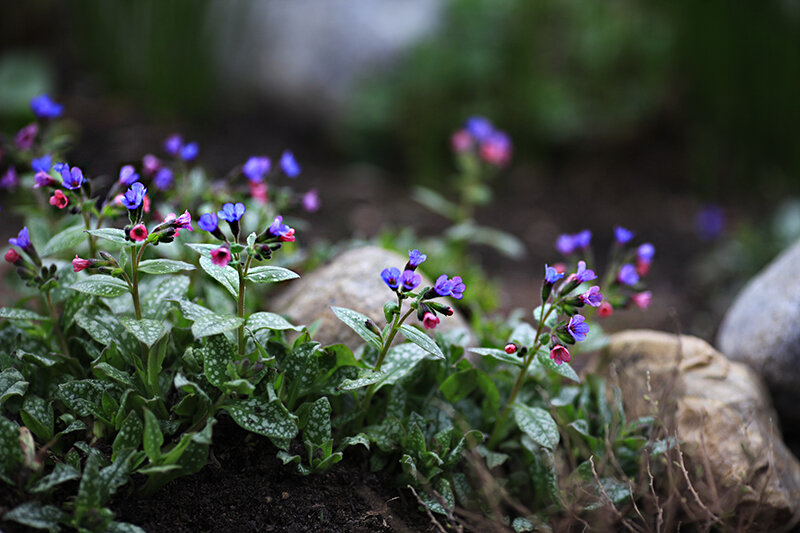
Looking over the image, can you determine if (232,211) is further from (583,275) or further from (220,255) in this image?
(583,275)

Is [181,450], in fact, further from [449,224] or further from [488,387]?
[449,224]

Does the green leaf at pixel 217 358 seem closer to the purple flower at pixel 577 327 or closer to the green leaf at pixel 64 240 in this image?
the green leaf at pixel 64 240

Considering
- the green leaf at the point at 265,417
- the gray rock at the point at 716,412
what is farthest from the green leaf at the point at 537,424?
the green leaf at the point at 265,417

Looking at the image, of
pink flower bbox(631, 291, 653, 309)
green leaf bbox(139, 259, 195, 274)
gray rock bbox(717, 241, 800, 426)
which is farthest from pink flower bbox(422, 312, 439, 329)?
gray rock bbox(717, 241, 800, 426)

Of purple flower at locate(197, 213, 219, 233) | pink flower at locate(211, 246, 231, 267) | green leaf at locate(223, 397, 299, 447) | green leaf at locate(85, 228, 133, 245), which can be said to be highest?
green leaf at locate(85, 228, 133, 245)

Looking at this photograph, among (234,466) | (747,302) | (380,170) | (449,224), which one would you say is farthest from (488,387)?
(380,170)

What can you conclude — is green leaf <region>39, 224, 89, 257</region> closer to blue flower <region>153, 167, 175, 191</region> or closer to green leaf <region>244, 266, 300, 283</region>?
blue flower <region>153, 167, 175, 191</region>
